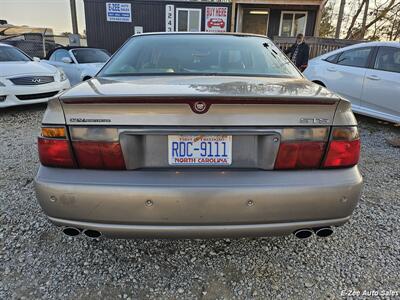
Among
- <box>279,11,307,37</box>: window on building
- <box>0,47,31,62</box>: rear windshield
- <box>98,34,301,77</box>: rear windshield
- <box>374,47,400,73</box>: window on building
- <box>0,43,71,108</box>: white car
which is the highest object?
<box>279,11,307,37</box>: window on building

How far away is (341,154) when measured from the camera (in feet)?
5.52

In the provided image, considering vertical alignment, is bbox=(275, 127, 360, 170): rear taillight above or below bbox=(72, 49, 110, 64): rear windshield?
above

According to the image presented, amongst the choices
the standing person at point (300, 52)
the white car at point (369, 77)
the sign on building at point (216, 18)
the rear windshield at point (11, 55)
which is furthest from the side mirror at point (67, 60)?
the sign on building at point (216, 18)

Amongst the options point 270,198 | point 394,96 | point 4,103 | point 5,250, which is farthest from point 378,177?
point 4,103

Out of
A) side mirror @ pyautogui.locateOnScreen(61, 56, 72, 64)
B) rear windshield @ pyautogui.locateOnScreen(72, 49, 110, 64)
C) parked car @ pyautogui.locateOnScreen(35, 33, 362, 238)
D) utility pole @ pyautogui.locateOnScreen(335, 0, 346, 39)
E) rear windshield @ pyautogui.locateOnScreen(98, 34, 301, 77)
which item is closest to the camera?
parked car @ pyautogui.locateOnScreen(35, 33, 362, 238)

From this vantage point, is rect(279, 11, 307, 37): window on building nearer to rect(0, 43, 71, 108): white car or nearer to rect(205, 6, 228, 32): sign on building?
rect(205, 6, 228, 32): sign on building

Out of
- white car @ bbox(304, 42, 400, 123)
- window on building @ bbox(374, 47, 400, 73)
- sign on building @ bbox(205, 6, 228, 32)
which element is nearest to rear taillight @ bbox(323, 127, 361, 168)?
white car @ bbox(304, 42, 400, 123)

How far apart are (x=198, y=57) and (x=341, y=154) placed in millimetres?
1392

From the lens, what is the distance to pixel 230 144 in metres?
1.60

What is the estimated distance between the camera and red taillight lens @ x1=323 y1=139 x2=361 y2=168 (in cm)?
167

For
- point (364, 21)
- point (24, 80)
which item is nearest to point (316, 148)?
point (24, 80)

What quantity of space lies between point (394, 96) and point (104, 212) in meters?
4.95

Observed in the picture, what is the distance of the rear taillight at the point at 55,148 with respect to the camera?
1.62 meters

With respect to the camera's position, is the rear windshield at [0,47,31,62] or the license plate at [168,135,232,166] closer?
the license plate at [168,135,232,166]
